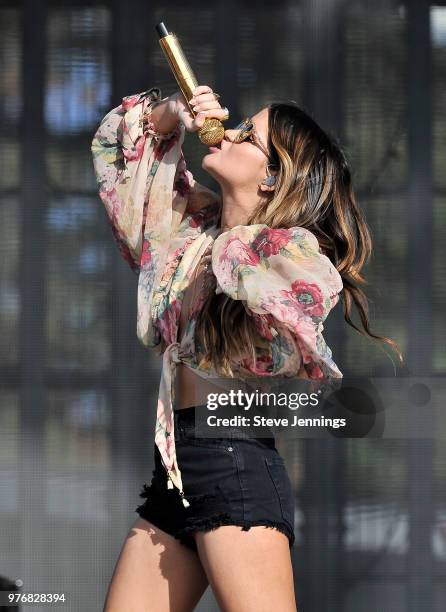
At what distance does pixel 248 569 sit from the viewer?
151 cm

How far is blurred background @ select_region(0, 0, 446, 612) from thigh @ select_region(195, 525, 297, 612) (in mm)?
1379

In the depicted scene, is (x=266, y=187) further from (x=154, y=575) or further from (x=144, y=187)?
(x=154, y=575)

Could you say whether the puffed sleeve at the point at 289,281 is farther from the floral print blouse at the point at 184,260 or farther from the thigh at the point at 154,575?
the thigh at the point at 154,575

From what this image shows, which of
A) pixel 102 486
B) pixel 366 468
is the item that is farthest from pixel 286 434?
pixel 102 486

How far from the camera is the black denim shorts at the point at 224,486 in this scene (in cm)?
155

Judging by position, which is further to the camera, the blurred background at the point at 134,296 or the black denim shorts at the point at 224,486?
the blurred background at the point at 134,296

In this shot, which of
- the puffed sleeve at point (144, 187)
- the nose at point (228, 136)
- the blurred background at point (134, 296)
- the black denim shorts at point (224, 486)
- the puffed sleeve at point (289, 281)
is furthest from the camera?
the blurred background at point (134, 296)

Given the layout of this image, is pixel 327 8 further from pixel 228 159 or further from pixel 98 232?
pixel 228 159

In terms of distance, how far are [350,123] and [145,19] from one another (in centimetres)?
62

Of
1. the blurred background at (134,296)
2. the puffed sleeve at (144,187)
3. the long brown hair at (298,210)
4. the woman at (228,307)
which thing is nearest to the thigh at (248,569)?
the woman at (228,307)

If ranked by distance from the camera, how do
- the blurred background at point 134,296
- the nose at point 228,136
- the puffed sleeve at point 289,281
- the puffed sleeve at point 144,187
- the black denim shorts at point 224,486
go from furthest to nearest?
the blurred background at point 134,296, the puffed sleeve at point 144,187, the nose at point 228,136, the black denim shorts at point 224,486, the puffed sleeve at point 289,281

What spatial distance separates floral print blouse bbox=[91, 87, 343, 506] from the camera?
4.81ft

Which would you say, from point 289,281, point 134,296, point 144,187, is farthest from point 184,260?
point 134,296

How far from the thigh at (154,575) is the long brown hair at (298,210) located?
28cm
